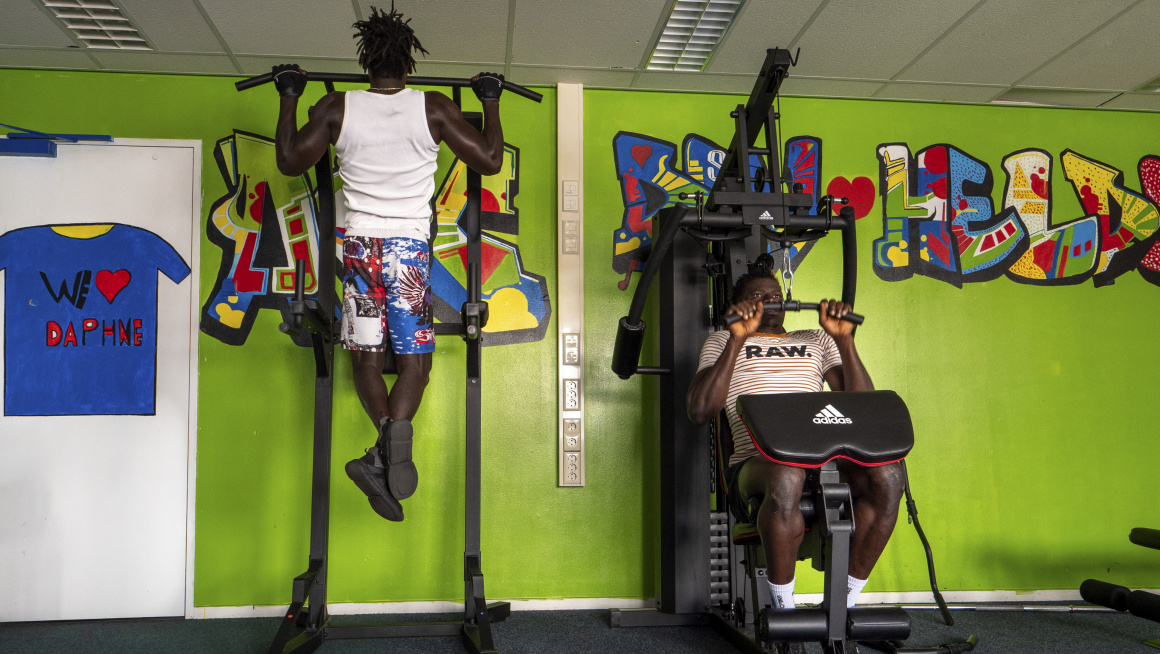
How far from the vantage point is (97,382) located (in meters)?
3.04

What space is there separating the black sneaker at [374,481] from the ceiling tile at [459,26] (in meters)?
1.69

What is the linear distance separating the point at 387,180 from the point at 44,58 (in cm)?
199

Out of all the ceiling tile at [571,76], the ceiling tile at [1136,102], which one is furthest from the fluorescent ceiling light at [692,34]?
the ceiling tile at [1136,102]

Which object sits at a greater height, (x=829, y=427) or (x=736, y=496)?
(x=829, y=427)

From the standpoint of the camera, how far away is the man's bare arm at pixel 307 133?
A: 7.29 feet

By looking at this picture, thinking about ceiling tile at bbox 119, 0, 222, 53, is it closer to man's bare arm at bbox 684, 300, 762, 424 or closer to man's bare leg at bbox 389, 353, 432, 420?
man's bare leg at bbox 389, 353, 432, 420

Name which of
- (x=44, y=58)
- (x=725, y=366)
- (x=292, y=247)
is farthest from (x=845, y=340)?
(x=44, y=58)

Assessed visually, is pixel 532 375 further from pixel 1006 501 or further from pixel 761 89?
pixel 1006 501

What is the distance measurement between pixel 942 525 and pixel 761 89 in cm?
224

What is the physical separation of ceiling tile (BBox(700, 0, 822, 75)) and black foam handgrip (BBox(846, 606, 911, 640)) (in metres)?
2.15

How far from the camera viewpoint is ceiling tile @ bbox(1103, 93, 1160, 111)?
3.42 meters

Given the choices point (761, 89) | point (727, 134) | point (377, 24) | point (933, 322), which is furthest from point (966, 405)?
point (377, 24)

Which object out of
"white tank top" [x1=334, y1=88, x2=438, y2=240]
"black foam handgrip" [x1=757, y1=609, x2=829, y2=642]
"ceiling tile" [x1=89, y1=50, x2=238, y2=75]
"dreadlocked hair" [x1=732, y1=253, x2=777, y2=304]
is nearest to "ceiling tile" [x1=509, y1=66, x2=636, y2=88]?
"white tank top" [x1=334, y1=88, x2=438, y2=240]

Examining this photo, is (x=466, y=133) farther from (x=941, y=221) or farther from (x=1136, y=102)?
(x=1136, y=102)
